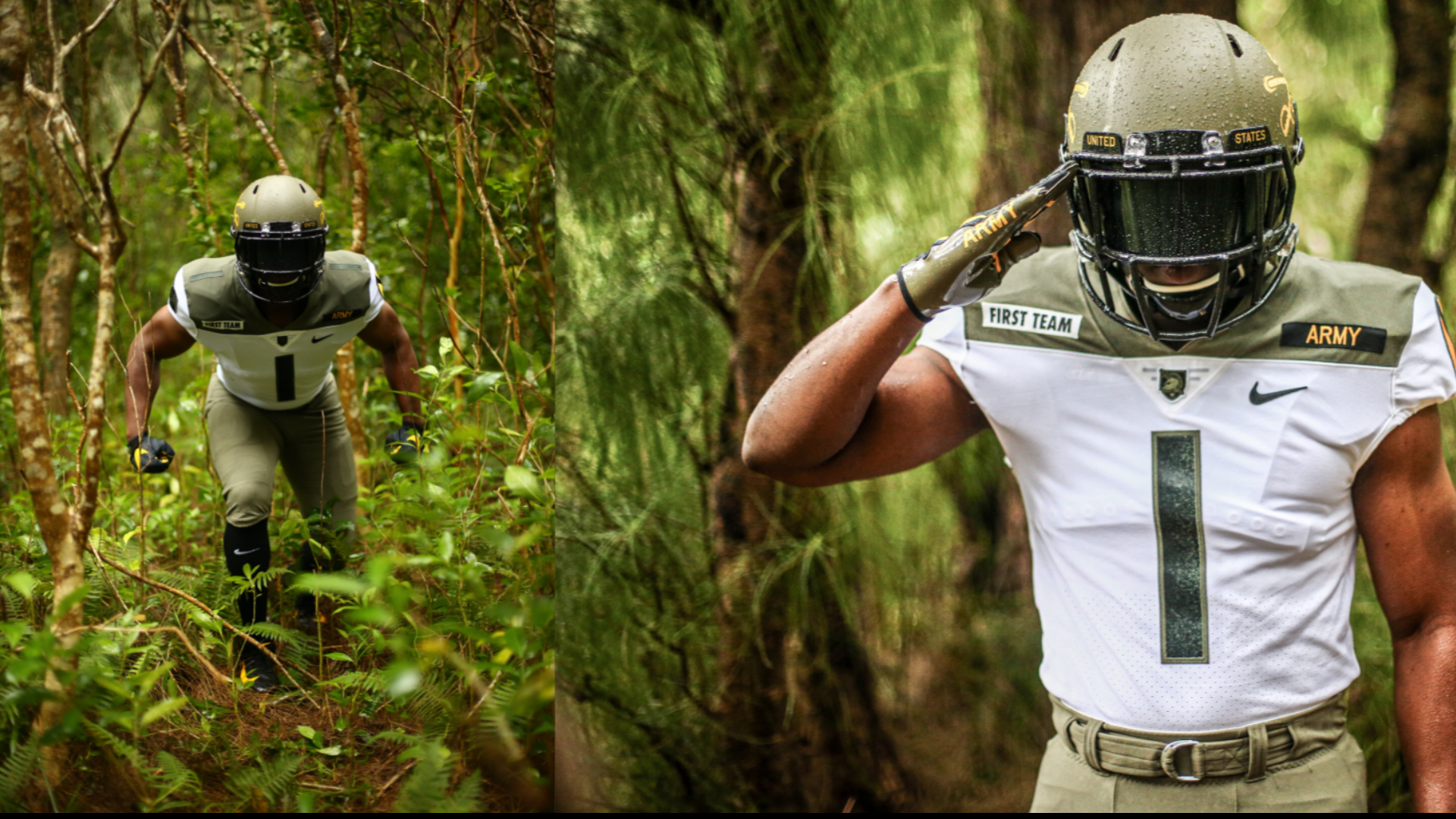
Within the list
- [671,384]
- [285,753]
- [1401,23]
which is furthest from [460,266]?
[1401,23]

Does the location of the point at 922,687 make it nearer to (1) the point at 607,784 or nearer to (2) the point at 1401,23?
(1) the point at 607,784

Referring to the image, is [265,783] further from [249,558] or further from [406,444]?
[406,444]

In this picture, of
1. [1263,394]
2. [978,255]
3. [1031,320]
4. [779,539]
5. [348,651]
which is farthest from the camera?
[779,539]

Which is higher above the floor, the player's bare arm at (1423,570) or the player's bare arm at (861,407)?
the player's bare arm at (861,407)

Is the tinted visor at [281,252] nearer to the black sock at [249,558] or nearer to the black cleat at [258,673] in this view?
the black sock at [249,558]

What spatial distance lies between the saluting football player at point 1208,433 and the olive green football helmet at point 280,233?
1.10m

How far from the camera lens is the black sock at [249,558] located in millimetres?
2102

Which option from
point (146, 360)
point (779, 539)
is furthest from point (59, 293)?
point (779, 539)

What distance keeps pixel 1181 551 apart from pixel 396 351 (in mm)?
1672

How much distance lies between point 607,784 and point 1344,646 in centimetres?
152

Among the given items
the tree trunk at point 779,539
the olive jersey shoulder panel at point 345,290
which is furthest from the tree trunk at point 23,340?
the tree trunk at point 779,539

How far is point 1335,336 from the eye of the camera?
1.63 m

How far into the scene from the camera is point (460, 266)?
7.32 feet

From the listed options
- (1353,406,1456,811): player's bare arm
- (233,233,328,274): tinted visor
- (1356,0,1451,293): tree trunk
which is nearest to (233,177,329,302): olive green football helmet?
(233,233,328,274): tinted visor
